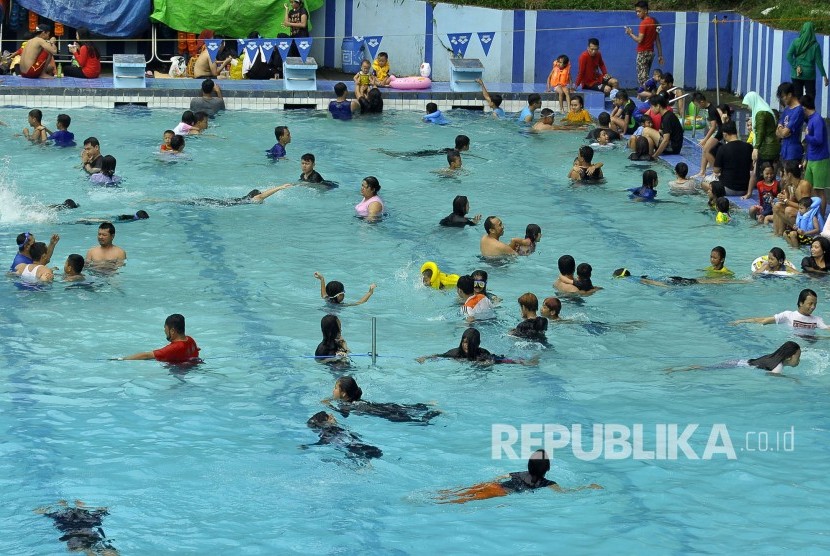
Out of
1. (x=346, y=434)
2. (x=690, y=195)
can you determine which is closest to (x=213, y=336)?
(x=346, y=434)

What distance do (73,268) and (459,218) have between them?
187 inches

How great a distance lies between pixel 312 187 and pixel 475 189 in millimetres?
2228

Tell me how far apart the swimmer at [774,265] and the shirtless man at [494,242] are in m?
2.70

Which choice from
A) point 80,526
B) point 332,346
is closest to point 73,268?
point 332,346

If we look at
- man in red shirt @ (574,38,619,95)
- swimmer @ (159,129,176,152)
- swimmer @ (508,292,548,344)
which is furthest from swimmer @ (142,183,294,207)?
man in red shirt @ (574,38,619,95)

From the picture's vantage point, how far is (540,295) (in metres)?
13.8

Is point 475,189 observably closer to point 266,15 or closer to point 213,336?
point 213,336

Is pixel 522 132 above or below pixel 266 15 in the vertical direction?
below

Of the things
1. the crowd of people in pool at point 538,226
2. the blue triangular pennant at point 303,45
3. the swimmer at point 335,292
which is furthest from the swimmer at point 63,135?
the swimmer at point 335,292

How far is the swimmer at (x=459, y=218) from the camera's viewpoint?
52.5ft

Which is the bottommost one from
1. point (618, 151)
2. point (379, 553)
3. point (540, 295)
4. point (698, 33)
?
point (379, 553)

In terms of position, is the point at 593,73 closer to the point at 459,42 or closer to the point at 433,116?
the point at 459,42

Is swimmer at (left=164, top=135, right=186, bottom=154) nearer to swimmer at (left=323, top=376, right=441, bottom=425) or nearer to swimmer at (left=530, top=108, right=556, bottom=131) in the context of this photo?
swimmer at (left=530, top=108, right=556, bottom=131)

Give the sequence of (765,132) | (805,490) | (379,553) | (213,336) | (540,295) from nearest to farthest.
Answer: (379,553) < (805,490) < (213,336) < (540,295) < (765,132)
